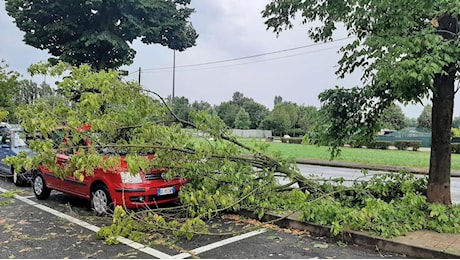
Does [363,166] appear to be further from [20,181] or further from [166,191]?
[20,181]

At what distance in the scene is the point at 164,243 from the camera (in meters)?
4.72

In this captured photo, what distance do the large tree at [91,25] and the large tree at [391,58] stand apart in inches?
496

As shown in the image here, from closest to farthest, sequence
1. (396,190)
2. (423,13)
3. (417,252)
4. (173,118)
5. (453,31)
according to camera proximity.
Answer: (417,252) < (423,13) < (453,31) < (396,190) < (173,118)

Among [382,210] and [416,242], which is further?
[382,210]

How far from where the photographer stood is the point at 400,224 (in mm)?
4824

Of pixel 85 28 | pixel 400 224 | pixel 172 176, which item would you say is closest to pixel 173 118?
pixel 172 176

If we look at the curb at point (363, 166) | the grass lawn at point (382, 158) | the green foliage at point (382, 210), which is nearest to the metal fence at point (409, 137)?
the grass lawn at point (382, 158)

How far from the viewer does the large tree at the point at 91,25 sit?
56.1 ft

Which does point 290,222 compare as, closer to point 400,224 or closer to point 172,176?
point 400,224

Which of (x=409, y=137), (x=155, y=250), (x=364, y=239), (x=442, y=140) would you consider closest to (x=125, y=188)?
(x=155, y=250)

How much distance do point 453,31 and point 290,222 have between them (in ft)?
11.8

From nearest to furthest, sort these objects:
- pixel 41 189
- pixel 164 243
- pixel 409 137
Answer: pixel 164 243, pixel 41 189, pixel 409 137

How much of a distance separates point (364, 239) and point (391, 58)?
2.26 meters

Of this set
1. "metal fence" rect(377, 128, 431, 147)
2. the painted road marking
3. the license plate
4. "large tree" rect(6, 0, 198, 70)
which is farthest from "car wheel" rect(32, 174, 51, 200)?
"metal fence" rect(377, 128, 431, 147)
